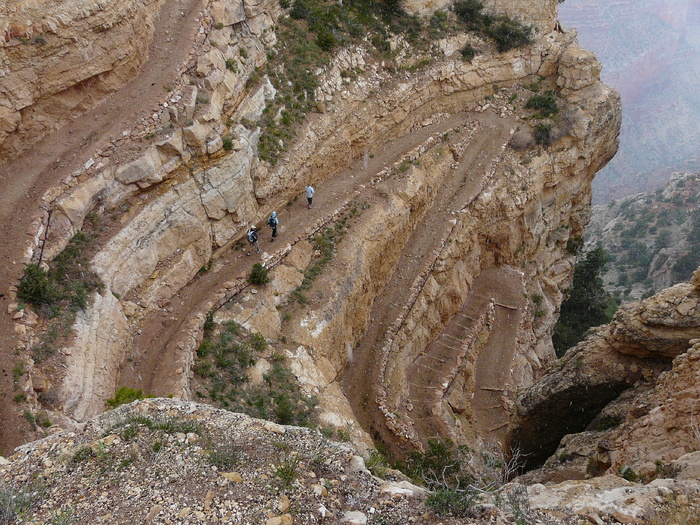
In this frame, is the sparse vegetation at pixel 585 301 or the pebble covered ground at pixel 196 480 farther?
the sparse vegetation at pixel 585 301

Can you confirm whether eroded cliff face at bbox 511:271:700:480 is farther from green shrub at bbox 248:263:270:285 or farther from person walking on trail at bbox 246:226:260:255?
person walking on trail at bbox 246:226:260:255

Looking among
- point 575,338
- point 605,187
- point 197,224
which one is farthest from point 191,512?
point 605,187

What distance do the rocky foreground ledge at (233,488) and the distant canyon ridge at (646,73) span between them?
129m

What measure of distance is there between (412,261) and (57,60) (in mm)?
19430

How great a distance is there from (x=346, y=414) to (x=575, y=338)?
93.6 ft

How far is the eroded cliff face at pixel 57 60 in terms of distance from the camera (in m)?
15.3

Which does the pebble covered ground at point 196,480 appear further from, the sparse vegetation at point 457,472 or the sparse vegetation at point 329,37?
the sparse vegetation at point 329,37

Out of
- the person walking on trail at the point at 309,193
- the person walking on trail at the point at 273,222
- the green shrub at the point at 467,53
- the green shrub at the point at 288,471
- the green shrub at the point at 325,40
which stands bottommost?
the green shrub at the point at 288,471

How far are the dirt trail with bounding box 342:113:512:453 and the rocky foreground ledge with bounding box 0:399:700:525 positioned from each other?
13276mm

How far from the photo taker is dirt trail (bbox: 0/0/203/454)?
12.8 m

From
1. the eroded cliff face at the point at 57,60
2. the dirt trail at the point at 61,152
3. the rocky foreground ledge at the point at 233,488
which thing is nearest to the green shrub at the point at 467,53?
the dirt trail at the point at 61,152

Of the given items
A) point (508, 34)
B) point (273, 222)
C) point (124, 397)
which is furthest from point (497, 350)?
point (124, 397)

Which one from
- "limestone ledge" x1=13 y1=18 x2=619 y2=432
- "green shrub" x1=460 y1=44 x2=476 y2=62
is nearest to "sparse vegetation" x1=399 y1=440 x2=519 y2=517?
"limestone ledge" x1=13 y1=18 x2=619 y2=432

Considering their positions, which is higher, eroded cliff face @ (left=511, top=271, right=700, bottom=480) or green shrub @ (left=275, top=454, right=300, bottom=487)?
eroded cliff face @ (left=511, top=271, right=700, bottom=480)
